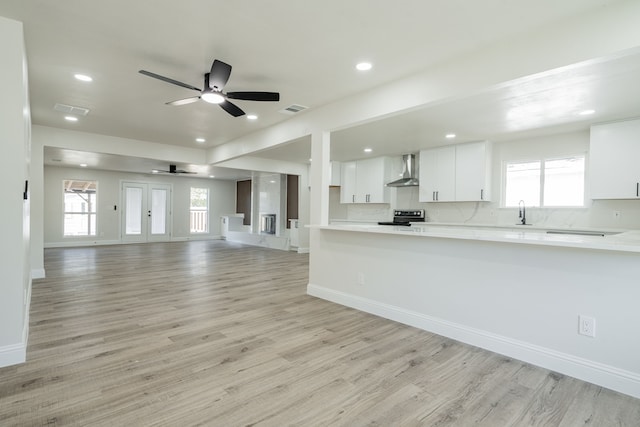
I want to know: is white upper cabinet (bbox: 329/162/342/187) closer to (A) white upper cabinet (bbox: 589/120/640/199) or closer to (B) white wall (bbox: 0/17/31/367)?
(A) white upper cabinet (bbox: 589/120/640/199)

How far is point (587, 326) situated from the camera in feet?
7.47

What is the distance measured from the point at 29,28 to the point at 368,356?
3722mm

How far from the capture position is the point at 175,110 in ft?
14.7

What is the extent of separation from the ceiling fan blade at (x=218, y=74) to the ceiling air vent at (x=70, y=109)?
275 centimetres

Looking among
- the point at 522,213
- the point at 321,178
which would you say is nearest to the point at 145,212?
the point at 321,178

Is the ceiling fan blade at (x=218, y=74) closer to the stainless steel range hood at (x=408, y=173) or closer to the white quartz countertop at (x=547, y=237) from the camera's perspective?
the white quartz countertop at (x=547, y=237)

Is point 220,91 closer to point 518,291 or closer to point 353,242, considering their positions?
point 353,242

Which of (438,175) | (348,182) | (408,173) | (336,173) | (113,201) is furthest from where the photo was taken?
(113,201)

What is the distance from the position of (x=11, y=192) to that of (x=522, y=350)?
13.4 ft

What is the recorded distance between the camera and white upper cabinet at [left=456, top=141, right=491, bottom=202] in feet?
18.6

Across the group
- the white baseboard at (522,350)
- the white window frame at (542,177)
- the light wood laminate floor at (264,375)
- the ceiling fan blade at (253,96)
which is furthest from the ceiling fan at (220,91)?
the white window frame at (542,177)

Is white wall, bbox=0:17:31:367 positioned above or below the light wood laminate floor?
above

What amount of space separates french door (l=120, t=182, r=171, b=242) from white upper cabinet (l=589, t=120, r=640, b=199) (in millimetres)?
11417

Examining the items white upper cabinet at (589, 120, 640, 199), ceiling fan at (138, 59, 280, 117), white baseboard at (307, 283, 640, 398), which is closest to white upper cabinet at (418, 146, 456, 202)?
white upper cabinet at (589, 120, 640, 199)
